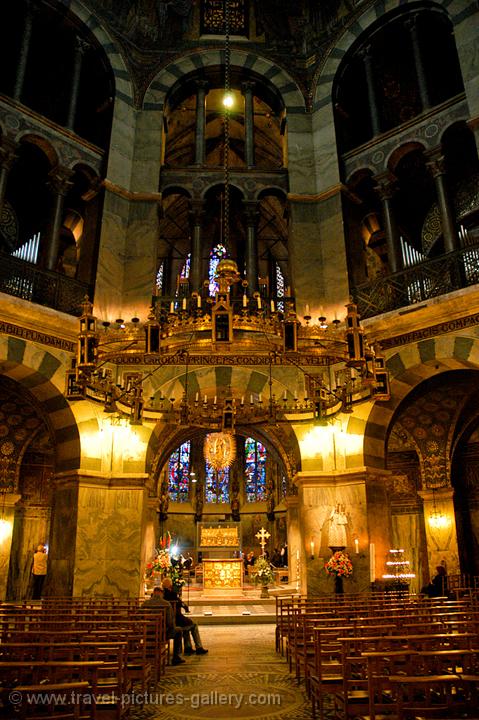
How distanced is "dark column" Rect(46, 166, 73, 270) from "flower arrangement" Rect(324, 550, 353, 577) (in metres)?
9.01

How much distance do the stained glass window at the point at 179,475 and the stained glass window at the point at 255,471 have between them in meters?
2.86

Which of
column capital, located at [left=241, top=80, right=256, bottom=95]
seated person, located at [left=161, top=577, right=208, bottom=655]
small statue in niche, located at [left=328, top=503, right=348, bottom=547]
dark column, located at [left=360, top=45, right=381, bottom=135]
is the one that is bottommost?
seated person, located at [left=161, top=577, right=208, bottom=655]

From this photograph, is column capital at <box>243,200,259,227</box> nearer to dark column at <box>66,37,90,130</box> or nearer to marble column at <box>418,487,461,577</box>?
dark column at <box>66,37,90,130</box>

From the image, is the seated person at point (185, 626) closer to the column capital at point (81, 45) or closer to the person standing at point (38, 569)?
the person standing at point (38, 569)

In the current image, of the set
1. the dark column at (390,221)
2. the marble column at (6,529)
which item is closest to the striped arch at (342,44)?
the dark column at (390,221)

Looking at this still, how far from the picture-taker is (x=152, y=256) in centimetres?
1441

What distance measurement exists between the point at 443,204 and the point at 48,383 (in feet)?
31.8

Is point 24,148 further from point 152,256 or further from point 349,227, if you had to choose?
point 349,227

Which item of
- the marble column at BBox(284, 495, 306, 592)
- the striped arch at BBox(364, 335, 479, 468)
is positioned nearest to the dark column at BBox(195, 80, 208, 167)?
the striped arch at BBox(364, 335, 479, 468)

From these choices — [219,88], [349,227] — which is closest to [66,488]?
[349,227]

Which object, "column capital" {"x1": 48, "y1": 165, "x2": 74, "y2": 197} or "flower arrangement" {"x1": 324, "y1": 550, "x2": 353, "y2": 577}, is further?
"column capital" {"x1": 48, "y1": 165, "x2": 74, "y2": 197}

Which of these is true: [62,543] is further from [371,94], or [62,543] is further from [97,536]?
[371,94]

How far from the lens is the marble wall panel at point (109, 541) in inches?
458

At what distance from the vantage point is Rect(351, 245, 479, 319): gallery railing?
465 inches
